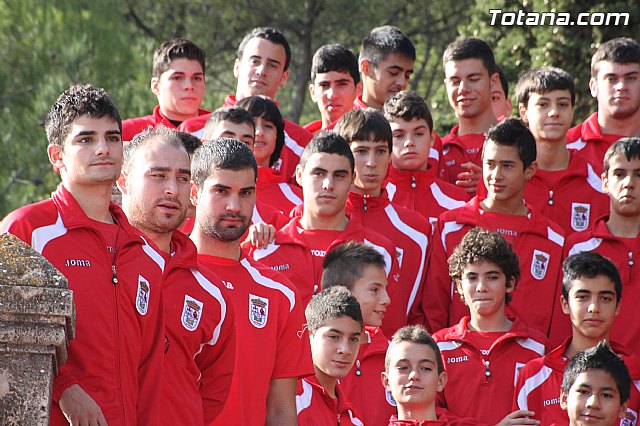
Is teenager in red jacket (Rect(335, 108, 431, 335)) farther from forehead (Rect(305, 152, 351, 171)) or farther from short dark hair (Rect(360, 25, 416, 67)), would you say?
short dark hair (Rect(360, 25, 416, 67))

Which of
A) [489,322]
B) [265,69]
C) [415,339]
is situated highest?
[265,69]

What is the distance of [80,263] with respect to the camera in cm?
571

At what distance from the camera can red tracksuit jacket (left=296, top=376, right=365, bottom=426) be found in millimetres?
7207

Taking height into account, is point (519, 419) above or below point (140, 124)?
below

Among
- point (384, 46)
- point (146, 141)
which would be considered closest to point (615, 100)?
point (384, 46)

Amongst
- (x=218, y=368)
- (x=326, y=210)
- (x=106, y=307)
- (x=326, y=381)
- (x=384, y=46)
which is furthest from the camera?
(x=384, y=46)

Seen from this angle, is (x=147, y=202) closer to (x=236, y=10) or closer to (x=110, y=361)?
(x=110, y=361)

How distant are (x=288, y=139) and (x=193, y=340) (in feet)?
12.5

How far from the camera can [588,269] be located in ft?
26.5

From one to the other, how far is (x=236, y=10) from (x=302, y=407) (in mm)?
14034

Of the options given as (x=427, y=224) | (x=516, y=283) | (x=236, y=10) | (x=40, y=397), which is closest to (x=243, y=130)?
(x=427, y=224)

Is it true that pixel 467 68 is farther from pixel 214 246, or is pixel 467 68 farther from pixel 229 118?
pixel 214 246

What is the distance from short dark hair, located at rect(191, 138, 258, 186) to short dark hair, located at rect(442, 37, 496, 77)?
366cm

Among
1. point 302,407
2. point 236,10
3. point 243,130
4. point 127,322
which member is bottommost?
point 302,407
